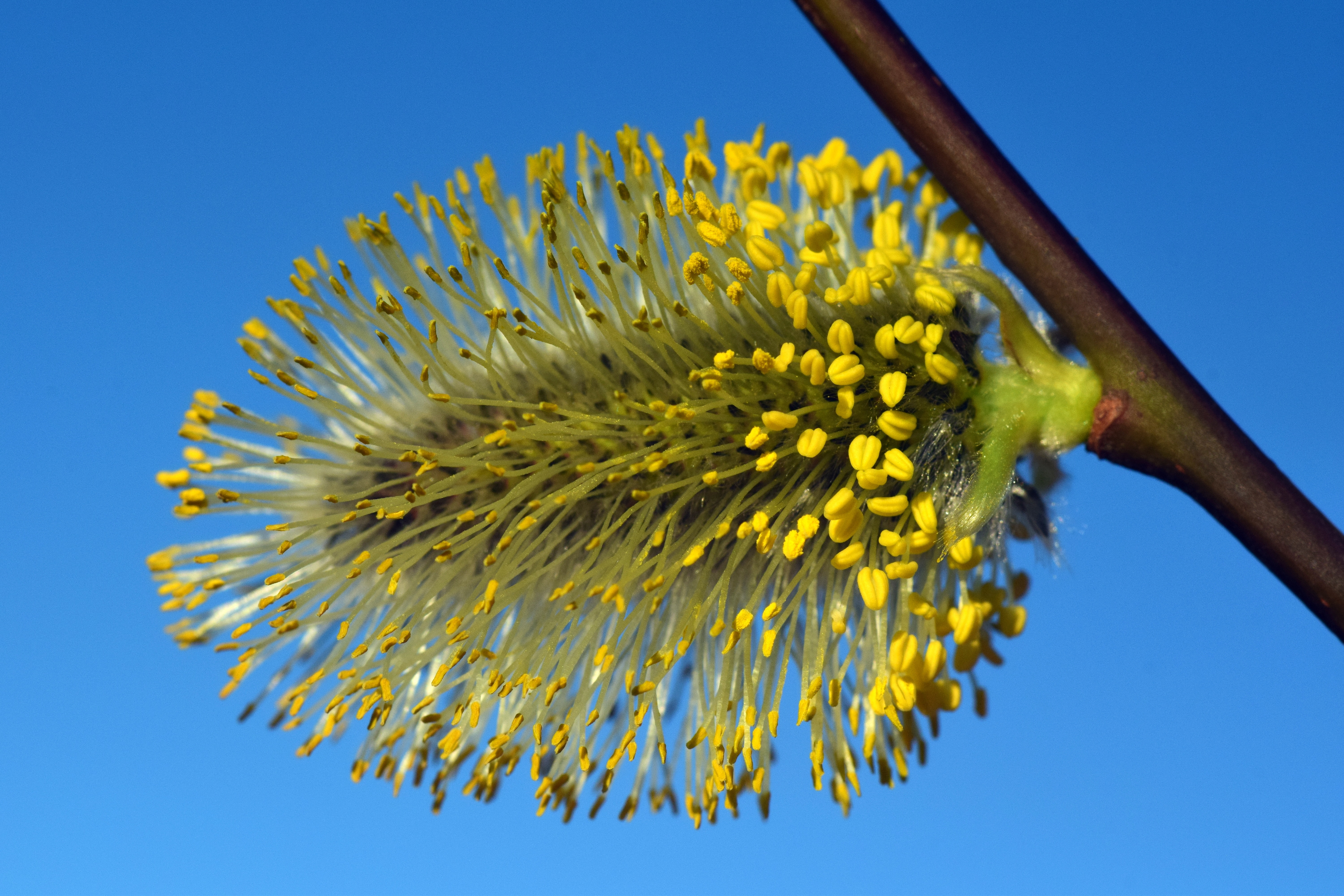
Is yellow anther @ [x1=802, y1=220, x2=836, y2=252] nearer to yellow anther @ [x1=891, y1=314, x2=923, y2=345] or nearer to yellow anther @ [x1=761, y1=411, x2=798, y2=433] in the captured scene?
yellow anther @ [x1=891, y1=314, x2=923, y2=345]

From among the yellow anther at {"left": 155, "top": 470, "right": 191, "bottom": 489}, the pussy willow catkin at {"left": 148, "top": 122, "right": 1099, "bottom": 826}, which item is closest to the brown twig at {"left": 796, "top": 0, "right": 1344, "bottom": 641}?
the pussy willow catkin at {"left": 148, "top": 122, "right": 1099, "bottom": 826}

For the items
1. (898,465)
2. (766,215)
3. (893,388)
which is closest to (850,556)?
(898,465)

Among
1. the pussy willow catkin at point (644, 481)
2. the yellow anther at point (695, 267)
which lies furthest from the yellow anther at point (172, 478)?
the yellow anther at point (695, 267)

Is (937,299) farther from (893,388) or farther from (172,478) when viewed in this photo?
(172,478)

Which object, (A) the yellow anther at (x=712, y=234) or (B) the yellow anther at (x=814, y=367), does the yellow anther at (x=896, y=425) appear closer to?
(B) the yellow anther at (x=814, y=367)

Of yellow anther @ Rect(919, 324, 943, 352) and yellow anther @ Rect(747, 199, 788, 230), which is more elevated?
yellow anther @ Rect(747, 199, 788, 230)

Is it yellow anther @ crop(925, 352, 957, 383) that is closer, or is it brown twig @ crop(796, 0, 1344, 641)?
brown twig @ crop(796, 0, 1344, 641)
